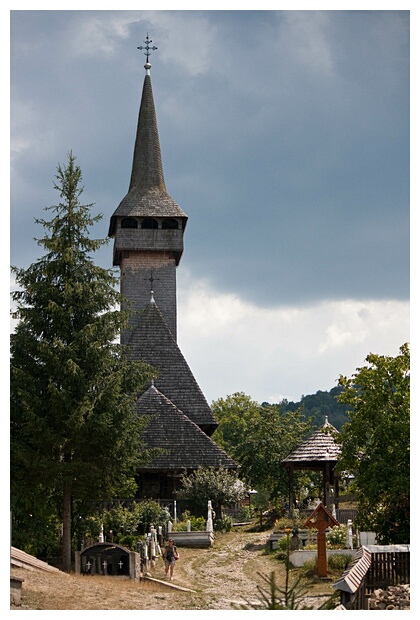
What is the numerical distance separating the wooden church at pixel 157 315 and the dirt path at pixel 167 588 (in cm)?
690

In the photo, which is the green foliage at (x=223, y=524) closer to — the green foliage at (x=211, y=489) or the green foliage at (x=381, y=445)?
the green foliage at (x=211, y=489)

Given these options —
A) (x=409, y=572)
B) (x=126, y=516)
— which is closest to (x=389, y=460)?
(x=409, y=572)

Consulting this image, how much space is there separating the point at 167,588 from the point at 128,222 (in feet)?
94.6

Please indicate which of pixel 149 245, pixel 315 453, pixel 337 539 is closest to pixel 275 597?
pixel 337 539

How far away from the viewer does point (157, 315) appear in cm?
3878

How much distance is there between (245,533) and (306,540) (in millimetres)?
5599

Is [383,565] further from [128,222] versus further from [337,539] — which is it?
[128,222]

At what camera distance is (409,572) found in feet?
56.7

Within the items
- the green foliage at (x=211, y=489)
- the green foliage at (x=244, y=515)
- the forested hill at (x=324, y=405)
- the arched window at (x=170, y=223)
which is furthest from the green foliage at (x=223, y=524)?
the forested hill at (x=324, y=405)

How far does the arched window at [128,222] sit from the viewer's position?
148 ft

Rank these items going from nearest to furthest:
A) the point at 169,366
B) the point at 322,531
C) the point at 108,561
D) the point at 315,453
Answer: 1. the point at 108,561
2. the point at 322,531
3. the point at 315,453
4. the point at 169,366

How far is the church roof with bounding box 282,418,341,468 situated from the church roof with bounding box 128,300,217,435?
6800 mm

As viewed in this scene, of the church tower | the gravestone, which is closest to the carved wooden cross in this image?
the gravestone

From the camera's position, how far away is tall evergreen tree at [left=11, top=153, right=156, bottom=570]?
69.4ft
